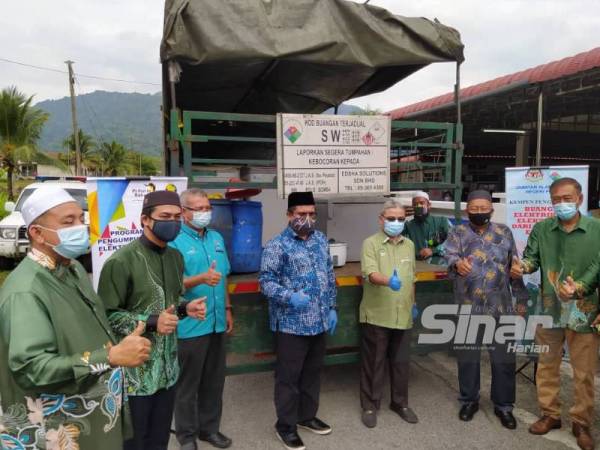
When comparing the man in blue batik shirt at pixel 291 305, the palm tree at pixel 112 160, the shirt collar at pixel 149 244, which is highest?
the palm tree at pixel 112 160

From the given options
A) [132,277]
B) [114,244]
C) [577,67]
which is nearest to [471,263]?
[132,277]

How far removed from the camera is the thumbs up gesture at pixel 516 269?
3.45 meters

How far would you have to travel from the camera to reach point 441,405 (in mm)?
3887

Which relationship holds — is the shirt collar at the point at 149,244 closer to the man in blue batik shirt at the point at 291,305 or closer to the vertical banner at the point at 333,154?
the man in blue batik shirt at the point at 291,305

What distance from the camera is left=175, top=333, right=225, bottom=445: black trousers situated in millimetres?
2994

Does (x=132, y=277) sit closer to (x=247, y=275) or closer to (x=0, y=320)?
(x=0, y=320)

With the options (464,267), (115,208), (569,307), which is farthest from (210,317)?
(569,307)

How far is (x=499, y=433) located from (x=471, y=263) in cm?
130

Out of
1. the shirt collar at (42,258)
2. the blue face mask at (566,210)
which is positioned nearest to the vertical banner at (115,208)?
the shirt collar at (42,258)

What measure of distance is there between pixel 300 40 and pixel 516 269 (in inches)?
95.5

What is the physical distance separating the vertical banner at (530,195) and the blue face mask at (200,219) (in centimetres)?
323

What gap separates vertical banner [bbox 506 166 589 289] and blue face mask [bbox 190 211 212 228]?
127 inches

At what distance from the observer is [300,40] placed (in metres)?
3.44

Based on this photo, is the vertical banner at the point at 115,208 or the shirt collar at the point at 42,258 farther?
the vertical banner at the point at 115,208
